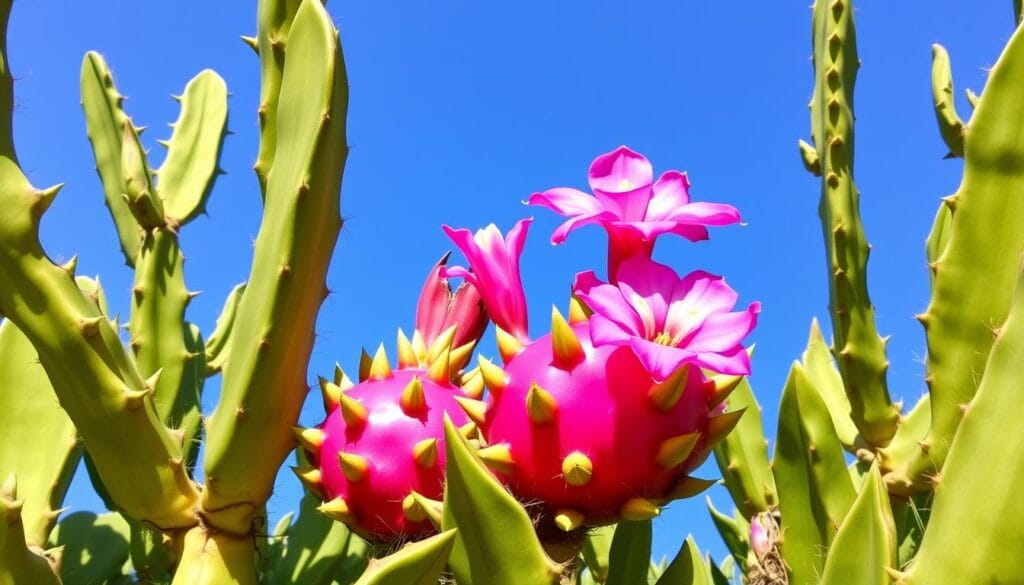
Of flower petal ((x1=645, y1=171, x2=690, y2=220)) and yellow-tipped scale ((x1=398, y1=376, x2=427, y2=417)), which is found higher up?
flower petal ((x1=645, y1=171, x2=690, y2=220))

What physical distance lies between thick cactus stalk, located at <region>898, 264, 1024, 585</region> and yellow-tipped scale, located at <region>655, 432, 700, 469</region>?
0.22 meters

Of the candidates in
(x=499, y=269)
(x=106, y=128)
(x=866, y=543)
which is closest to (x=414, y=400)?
(x=499, y=269)

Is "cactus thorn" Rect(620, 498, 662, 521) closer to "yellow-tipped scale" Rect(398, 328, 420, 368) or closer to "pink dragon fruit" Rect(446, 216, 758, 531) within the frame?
"pink dragon fruit" Rect(446, 216, 758, 531)

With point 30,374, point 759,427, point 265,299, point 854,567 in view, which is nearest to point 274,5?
point 265,299

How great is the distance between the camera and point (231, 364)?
100 cm

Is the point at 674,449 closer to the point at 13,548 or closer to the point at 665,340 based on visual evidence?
the point at 665,340

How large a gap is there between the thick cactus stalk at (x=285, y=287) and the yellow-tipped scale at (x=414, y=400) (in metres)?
0.14

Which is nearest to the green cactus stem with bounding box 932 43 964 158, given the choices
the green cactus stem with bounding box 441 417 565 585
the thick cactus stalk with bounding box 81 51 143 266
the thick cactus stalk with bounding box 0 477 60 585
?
the green cactus stem with bounding box 441 417 565 585

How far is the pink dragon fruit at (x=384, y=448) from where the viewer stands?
2.89 feet

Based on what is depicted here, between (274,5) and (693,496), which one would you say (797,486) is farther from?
(274,5)

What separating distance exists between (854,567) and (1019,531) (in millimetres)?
140

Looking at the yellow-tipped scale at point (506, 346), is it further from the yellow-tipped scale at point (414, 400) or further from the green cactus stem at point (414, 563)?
the green cactus stem at point (414, 563)

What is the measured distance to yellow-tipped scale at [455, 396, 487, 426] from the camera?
859 millimetres

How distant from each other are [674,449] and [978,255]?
632 mm
